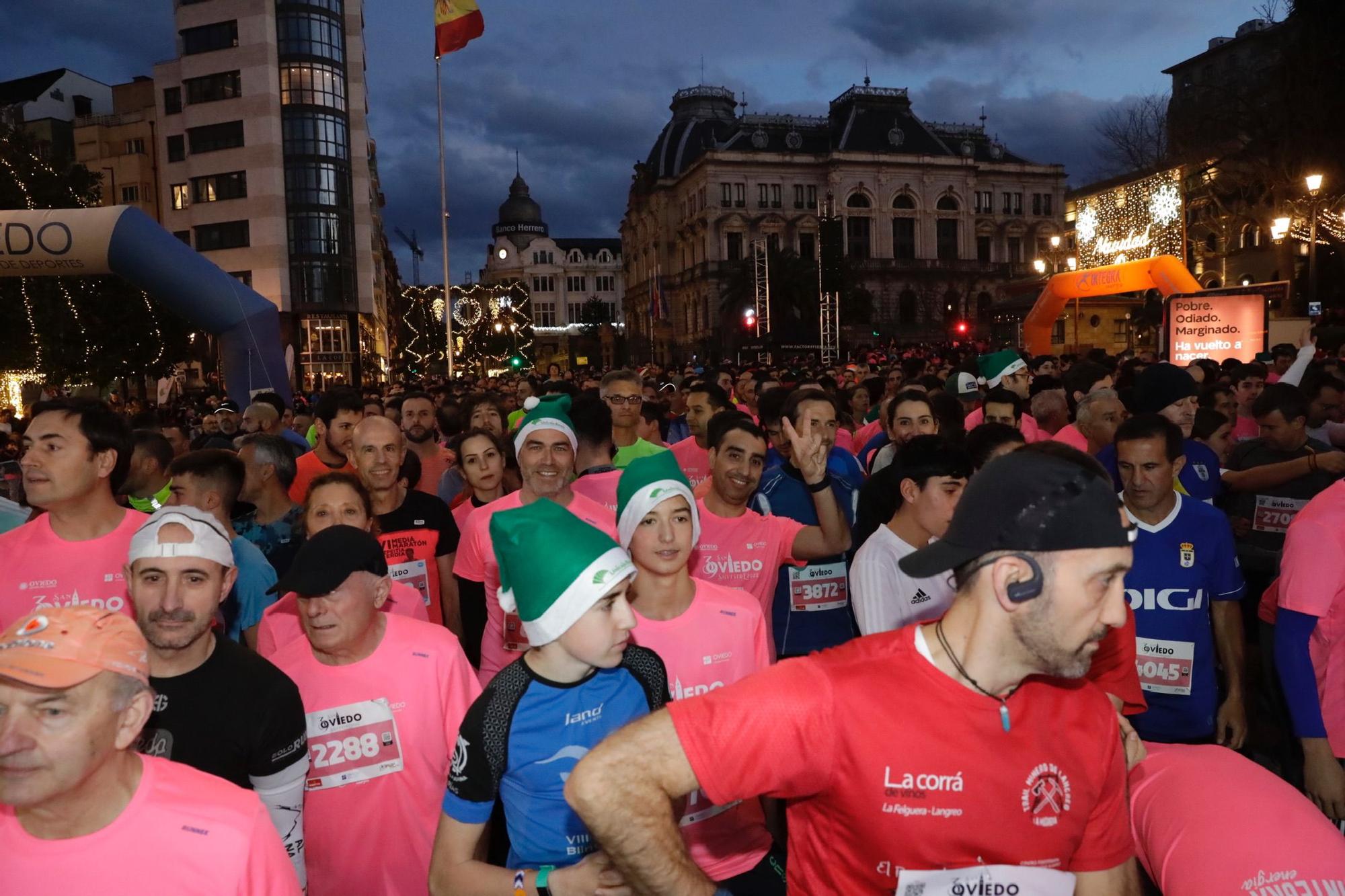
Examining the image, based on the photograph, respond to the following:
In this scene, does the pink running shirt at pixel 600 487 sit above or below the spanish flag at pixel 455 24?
below

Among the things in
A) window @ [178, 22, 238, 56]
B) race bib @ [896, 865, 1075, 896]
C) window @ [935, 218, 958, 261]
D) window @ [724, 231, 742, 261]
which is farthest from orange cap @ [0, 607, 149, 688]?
window @ [935, 218, 958, 261]

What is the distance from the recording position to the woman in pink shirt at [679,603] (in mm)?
3482

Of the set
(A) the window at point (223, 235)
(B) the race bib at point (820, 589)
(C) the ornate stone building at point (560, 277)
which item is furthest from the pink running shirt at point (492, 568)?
(C) the ornate stone building at point (560, 277)

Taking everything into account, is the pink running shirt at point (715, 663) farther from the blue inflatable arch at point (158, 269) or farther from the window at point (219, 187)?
the window at point (219, 187)

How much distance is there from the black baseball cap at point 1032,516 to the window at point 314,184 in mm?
54267

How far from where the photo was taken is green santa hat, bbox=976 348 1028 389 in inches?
356

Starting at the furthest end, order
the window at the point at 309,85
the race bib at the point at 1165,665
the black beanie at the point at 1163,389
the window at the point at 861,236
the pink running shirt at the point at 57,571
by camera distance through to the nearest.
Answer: the window at the point at 861,236, the window at the point at 309,85, the black beanie at the point at 1163,389, the race bib at the point at 1165,665, the pink running shirt at the point at 57,571

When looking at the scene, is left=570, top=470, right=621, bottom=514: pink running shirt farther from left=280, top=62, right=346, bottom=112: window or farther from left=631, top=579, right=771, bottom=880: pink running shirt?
left=280, top=62, right=346, bottom=112: window

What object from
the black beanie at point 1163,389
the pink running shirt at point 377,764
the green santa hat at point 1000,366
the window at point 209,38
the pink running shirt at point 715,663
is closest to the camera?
the pink running shirt at point 715,663

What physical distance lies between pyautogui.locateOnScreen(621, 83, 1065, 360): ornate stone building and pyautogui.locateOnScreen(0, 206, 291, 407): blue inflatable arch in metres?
62.8

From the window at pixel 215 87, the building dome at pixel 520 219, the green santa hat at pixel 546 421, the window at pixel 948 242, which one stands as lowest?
the green santa hat at pixel 546 421

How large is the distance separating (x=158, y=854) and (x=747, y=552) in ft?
9.74

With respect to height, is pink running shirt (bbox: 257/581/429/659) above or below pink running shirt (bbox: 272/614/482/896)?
above

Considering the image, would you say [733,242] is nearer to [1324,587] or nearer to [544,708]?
[1324,587]
